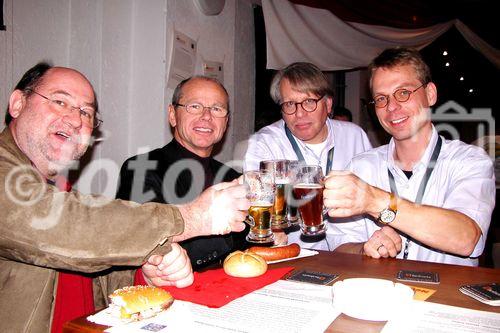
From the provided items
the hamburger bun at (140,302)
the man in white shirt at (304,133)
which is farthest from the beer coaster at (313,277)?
the man in white shirt at (304,133)

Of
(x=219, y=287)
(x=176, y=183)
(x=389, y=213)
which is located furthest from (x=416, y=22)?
(x=219, y=287)

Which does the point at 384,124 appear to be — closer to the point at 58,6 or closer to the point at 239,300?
the point at 239,300

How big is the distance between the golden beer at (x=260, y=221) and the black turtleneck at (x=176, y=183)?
1.98 feet

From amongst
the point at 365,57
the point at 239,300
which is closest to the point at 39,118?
the point at 239,300

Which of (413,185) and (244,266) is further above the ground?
(413,185)

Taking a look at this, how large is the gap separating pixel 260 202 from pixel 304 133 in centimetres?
153

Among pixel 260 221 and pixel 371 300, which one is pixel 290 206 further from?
pixel 371 300

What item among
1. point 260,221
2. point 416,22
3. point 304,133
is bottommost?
point 260,221

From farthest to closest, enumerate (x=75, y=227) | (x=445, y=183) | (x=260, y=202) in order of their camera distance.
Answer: (x=445, y=183) → (x=260, y=202) → (x=75, y=227)

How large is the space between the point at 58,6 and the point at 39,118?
1983 millimetres

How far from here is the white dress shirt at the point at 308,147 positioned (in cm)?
290

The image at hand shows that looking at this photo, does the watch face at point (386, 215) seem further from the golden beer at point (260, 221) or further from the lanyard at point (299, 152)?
the lanyard at point (299, 152)

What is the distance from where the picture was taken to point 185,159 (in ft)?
8.71

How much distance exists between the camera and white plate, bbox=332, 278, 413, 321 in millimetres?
1173
